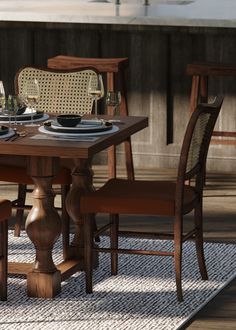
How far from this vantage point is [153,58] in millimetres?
7516

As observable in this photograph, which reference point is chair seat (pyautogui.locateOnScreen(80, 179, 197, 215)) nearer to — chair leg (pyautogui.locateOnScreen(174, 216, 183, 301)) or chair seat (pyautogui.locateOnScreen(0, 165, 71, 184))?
chair leg (pyautogui.locateOnScreen(174, 216, 183, 301))

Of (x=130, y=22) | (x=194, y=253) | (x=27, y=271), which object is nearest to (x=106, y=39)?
(x=130, y=22)

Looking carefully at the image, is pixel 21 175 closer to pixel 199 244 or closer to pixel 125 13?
pixel 199 244

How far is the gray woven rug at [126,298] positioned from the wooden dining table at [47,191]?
7 cm

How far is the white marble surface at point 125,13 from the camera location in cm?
711

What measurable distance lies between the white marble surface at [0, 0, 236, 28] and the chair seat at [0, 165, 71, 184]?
1987mm

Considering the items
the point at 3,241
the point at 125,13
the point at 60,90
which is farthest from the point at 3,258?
the point at 125,13

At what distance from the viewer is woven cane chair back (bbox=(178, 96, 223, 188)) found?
483 cm

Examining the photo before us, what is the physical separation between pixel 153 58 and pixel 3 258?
2952 mm

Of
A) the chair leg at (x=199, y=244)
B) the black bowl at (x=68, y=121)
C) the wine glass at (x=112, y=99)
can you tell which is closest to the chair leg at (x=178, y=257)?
the chair leg at (x=199, y=244)

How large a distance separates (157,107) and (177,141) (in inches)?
10.1

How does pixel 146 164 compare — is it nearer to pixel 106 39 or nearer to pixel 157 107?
pixel 157 107

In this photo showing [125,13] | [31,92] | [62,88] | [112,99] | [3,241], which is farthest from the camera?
[125,13]

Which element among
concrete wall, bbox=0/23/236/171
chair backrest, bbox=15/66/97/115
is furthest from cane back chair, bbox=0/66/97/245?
concrete wall, bbox=0/23/236/171
